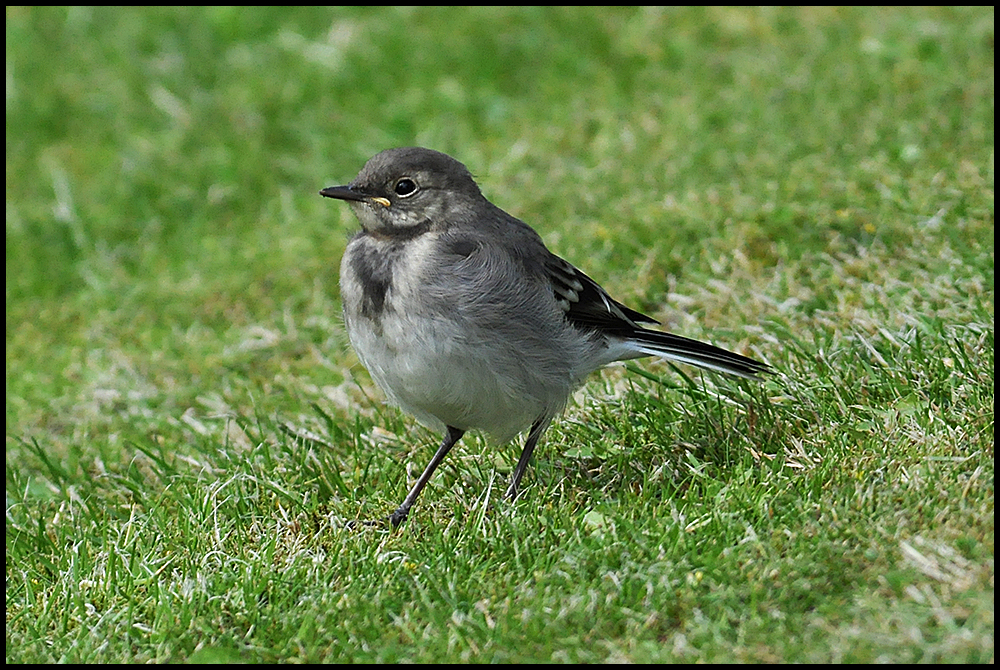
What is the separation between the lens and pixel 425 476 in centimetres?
538

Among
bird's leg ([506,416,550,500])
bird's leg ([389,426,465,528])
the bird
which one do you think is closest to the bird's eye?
the bird

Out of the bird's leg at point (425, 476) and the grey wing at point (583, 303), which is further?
the grey wing at point (583, 303)

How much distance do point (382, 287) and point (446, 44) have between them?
23.3ft

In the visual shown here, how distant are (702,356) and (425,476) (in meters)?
1.39

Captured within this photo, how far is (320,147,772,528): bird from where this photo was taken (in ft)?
16.5

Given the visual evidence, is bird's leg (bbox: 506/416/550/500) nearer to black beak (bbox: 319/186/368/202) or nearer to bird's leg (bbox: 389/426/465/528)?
bird's leg (bbox: 389/426/465/528)

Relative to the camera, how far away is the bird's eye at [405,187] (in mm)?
5520

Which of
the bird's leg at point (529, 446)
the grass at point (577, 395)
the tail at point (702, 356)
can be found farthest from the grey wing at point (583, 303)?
the bird's leg at point (529, 446)

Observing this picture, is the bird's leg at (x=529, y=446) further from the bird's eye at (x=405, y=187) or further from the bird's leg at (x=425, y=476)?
the bird's eye at (x=405, y=187)

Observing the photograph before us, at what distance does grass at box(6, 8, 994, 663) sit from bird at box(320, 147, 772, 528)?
0.75 feet

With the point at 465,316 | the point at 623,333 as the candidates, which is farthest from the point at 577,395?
the point at 465,316

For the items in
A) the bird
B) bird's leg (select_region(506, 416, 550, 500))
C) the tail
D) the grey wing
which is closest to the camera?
the bird

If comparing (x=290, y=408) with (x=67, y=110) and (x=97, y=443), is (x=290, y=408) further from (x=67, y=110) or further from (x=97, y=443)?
(x=67, y=110)

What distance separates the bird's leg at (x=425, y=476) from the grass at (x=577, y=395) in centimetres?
6
